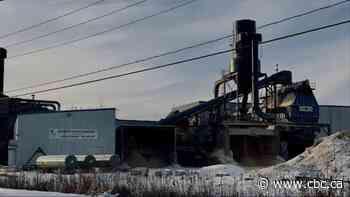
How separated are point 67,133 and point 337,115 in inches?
1610

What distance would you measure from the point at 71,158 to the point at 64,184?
2524 centimetres

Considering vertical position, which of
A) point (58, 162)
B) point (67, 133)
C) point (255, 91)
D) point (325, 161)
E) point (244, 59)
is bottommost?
point (58, 162)

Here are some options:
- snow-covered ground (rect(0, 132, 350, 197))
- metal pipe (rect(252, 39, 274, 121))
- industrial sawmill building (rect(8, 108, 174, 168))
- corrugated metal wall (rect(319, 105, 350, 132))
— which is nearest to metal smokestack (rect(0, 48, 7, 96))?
industrial sawmill building (rect(8, 108, 174, 168))

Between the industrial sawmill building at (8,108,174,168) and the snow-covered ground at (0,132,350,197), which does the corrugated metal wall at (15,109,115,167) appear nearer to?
the industrial sawmill building at (8,108,174,168)

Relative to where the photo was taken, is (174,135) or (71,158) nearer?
(71,158)

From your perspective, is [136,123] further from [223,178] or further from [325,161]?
[223,178]

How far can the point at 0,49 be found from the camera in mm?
72500

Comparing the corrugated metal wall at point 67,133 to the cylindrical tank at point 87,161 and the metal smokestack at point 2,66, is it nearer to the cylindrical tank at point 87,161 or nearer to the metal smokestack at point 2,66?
the cylindrical tank at point 87,161

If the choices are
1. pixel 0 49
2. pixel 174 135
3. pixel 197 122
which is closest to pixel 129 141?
pixel 174 135

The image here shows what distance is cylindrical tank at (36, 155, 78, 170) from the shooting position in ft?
150

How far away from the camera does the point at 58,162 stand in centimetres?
4703

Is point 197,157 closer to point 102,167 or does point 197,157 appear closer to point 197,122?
point 197,122

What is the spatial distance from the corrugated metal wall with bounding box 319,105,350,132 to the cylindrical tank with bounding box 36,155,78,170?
41.4 meters

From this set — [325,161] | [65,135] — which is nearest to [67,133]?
[65,135]
